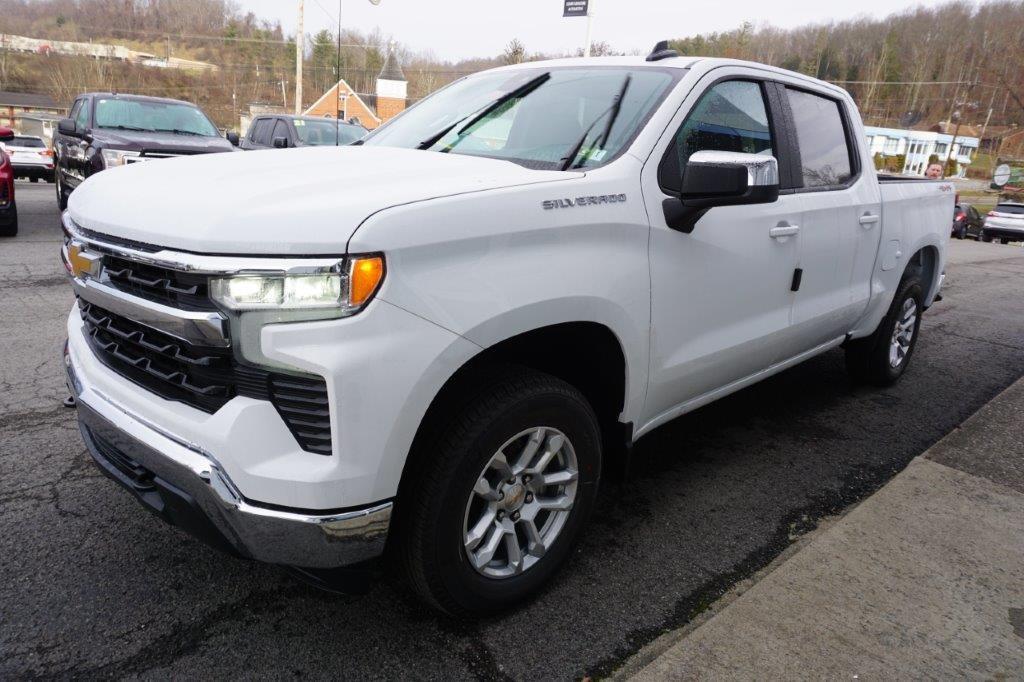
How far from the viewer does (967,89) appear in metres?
72.4

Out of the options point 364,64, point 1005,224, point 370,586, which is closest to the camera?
point 370,586

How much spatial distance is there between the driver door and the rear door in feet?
0.53

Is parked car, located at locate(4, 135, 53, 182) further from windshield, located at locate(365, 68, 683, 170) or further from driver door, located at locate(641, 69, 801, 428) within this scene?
driver door, located at locate(641, 69, 801, 428)

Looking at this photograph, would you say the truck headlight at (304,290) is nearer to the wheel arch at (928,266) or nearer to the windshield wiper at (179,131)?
the wheel arch at (928,266)

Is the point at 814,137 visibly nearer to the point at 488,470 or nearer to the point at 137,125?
the point at 488,470

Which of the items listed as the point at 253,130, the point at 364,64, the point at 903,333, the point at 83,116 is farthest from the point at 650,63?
the point at 364,64

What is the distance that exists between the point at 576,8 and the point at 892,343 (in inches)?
763

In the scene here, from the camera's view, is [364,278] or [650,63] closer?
[364,278]

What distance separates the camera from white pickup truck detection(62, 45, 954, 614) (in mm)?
1771

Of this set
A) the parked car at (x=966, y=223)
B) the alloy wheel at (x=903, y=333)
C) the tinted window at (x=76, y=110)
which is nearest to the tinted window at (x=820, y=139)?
the alloy wheel at (x=903, y=333)

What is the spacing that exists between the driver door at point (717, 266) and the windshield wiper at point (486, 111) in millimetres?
728

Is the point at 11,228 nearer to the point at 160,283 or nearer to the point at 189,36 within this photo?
the point at 160,283

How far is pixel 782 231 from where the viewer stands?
3133mm

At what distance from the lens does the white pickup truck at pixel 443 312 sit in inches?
69.7
